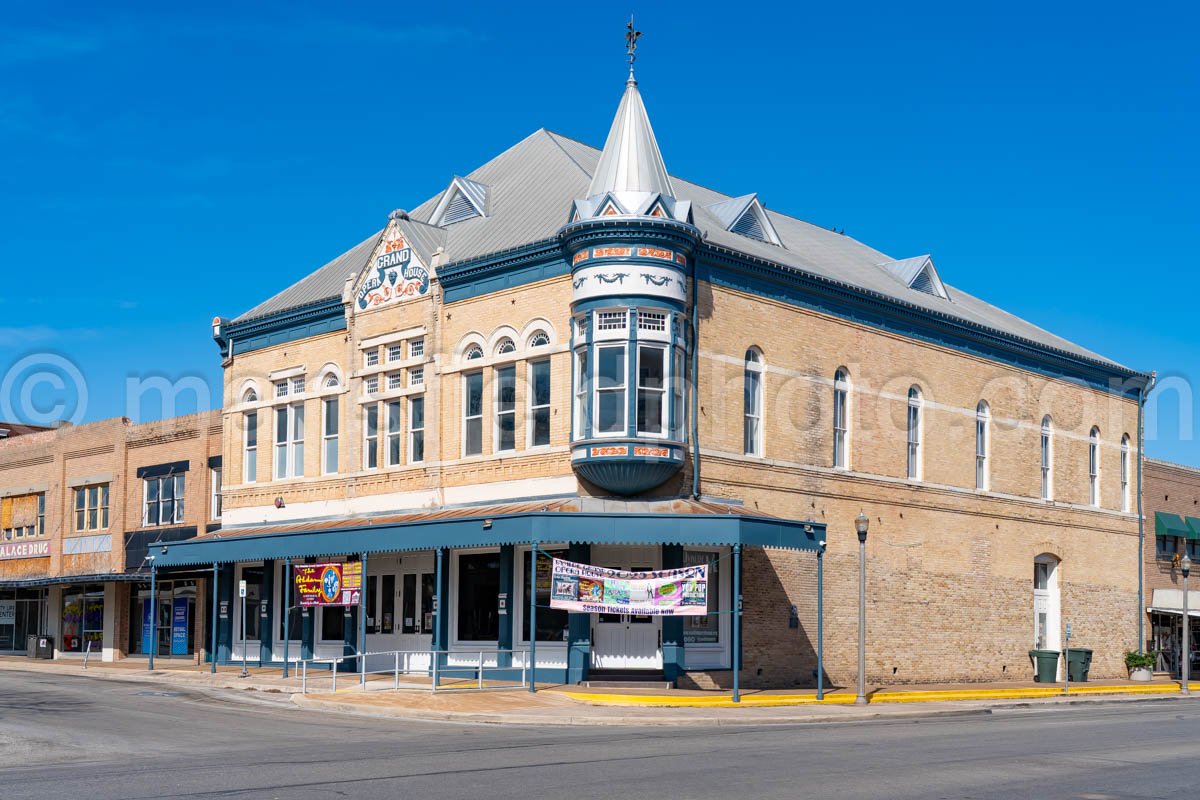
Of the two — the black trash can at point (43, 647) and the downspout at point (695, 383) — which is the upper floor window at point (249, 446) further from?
the downspout at point (695, 383)

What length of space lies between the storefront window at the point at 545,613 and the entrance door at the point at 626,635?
2.91 ft

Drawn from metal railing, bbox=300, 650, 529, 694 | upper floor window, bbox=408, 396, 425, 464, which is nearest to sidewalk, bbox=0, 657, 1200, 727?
metal railing, bbox=300, 650, 529, 694

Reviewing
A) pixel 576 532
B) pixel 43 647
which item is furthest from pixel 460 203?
pixel 43 647

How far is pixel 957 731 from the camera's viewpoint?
2219 cm

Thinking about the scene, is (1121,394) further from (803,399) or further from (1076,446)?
(803,399)

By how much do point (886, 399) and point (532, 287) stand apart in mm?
10657

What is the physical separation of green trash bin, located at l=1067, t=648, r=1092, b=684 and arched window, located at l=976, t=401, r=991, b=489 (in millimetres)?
5429

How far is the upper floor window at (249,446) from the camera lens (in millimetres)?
38938

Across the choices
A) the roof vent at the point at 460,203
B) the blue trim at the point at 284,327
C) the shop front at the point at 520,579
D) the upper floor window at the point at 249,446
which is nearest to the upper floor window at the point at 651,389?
the shop front at the point at 520,579

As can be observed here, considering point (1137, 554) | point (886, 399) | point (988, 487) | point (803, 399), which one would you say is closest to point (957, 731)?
point (803, 399)

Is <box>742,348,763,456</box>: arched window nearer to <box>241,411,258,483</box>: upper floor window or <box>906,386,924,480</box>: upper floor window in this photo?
<box>906,386,924,480</box>: upper floor window

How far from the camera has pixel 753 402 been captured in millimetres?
32375

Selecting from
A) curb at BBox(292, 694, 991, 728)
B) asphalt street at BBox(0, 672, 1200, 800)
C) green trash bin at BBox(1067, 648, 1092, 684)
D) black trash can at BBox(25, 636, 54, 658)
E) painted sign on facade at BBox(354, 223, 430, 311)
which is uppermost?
painted sign on facade at BBox(354, 223, 430, 311)

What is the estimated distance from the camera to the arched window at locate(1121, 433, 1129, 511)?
45219mm
